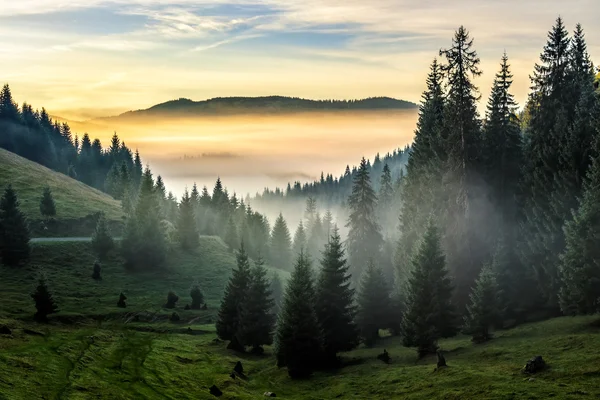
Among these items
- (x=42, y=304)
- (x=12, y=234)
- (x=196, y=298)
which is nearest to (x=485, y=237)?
(x=196, y=298)

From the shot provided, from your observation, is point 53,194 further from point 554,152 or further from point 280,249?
point 554,152

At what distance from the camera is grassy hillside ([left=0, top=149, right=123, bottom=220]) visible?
5221 inches

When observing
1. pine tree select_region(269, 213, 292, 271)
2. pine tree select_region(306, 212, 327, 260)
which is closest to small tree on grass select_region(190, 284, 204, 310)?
pine tree select_region(269, 213, 292, 271)

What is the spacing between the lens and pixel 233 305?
7338cm

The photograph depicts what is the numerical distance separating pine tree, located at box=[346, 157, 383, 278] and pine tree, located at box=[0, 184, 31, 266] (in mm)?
56791

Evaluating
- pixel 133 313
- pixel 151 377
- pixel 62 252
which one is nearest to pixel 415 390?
pixel 151 377

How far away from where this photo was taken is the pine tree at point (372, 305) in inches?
2589

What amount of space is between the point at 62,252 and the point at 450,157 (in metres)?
75.0

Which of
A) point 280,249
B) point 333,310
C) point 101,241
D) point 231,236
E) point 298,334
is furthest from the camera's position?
point 280,249

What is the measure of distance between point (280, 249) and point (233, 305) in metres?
87.2

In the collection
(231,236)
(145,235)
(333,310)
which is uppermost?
(145,235)

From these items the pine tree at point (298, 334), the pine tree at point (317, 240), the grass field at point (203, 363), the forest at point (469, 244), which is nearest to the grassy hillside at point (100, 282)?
the grass field at point (203, 363)

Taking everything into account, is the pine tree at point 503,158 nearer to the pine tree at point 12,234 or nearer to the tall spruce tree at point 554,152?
the tall spruce tree at point 554,152

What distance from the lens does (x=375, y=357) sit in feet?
189
